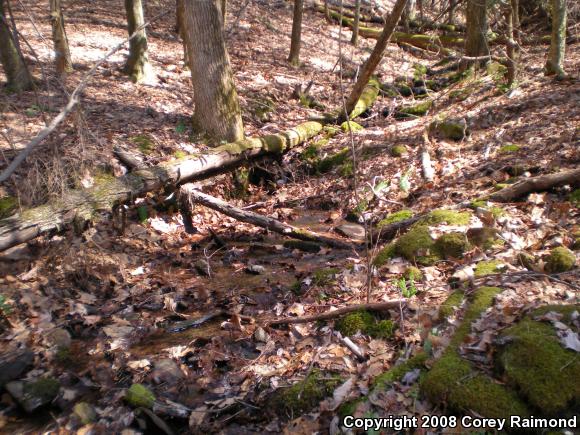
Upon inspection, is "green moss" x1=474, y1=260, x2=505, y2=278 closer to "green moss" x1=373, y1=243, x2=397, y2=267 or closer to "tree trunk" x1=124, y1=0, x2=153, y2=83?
"green moss" x1=373, y1=243, x2=397, y2=267

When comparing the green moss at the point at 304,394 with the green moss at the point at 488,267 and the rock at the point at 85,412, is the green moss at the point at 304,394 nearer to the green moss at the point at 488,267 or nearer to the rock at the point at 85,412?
the rock at the point at 85,412

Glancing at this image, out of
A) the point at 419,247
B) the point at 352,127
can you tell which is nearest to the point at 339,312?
the point at 419,247

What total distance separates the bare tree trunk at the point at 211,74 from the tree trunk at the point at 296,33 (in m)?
5.61

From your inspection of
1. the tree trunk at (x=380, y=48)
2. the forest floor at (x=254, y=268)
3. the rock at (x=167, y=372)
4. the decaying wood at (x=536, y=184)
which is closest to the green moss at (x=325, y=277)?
the forest floor at (x=254, y=268)

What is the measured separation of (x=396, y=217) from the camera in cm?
584

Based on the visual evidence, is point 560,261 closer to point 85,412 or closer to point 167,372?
point 167,372

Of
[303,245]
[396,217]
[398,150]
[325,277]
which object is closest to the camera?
[325,277]

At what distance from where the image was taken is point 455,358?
2852 mm

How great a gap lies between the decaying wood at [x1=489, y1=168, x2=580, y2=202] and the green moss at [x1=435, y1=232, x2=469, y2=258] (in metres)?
1.19

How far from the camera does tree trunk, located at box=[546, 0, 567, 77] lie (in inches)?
303

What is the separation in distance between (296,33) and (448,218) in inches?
400

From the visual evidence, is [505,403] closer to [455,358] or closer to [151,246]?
[455,358]

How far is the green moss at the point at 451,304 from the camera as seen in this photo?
11.1ft

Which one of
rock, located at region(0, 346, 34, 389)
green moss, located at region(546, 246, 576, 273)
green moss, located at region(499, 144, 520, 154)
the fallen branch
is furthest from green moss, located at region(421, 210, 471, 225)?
rock, located at region(0, 346, 34, 389)
